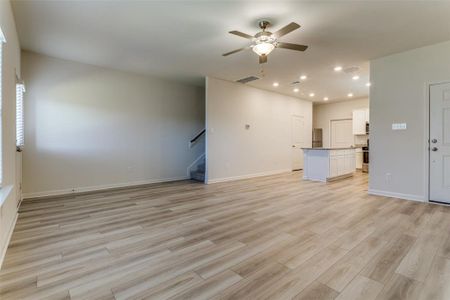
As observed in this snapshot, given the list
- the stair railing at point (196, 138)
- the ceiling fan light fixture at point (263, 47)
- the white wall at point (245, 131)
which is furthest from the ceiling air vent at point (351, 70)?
the stair railing at point (196, 138)

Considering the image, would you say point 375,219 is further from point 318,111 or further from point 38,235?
point 318,111

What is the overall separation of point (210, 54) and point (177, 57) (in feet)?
2.32

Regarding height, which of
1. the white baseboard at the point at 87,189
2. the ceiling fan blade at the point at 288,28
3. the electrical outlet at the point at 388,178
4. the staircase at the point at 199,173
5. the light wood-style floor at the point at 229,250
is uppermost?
the ceiling fan blade at the point at 288,28

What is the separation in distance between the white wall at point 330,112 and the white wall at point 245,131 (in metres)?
2.03

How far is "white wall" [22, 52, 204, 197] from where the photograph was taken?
15.2 feet

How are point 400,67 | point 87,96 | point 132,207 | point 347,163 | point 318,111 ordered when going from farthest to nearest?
point 318,111 → point 347,163 → point 87,96 → point 400,67 → point 132,207

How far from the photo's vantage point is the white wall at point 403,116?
416 cm

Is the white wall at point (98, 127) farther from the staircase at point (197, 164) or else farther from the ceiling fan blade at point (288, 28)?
the ceiling fan blade at point (288, 28)

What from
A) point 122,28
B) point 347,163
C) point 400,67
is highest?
point 122,28

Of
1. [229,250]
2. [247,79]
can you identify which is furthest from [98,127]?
[229,250]

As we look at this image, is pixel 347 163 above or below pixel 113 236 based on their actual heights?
above

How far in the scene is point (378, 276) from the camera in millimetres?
1896

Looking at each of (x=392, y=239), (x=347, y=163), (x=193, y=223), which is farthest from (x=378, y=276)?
(x=347, y=163)

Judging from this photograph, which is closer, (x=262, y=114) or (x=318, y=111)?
(x=262, y=114)
